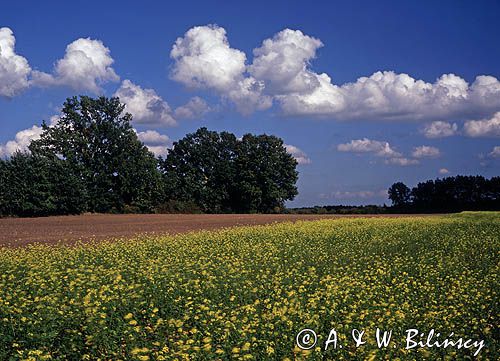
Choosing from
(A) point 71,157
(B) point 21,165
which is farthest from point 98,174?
(B) point 21,165

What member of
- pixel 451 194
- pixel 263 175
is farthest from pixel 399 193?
pixel 263 175

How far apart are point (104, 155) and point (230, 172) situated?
18.0 m

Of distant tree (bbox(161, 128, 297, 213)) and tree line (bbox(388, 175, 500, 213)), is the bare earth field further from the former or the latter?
tree line (bbox(388, 175, 500, 213))

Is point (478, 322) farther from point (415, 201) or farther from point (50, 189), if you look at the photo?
point (415, 201)

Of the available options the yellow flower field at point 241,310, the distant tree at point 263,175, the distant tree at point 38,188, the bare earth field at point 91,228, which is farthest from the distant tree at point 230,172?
the yellow flower field at point 241,310

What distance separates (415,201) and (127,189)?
4159 cm

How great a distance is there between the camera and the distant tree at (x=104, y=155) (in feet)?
195

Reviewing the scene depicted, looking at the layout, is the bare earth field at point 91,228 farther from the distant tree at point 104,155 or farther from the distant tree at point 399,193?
the distant tree at point 399,193

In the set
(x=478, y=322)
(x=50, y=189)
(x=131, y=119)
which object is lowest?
(x=478, y=322)

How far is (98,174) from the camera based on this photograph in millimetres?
59562

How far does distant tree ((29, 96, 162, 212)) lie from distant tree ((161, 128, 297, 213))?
6.84 meters

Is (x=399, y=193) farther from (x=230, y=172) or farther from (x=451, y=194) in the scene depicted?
(x=230, y=172)

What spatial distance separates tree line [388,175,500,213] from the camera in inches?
2830

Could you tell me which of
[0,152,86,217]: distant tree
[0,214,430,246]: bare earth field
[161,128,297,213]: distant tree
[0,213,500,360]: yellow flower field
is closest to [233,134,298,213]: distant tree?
[161,128,297,213]: distant tree
